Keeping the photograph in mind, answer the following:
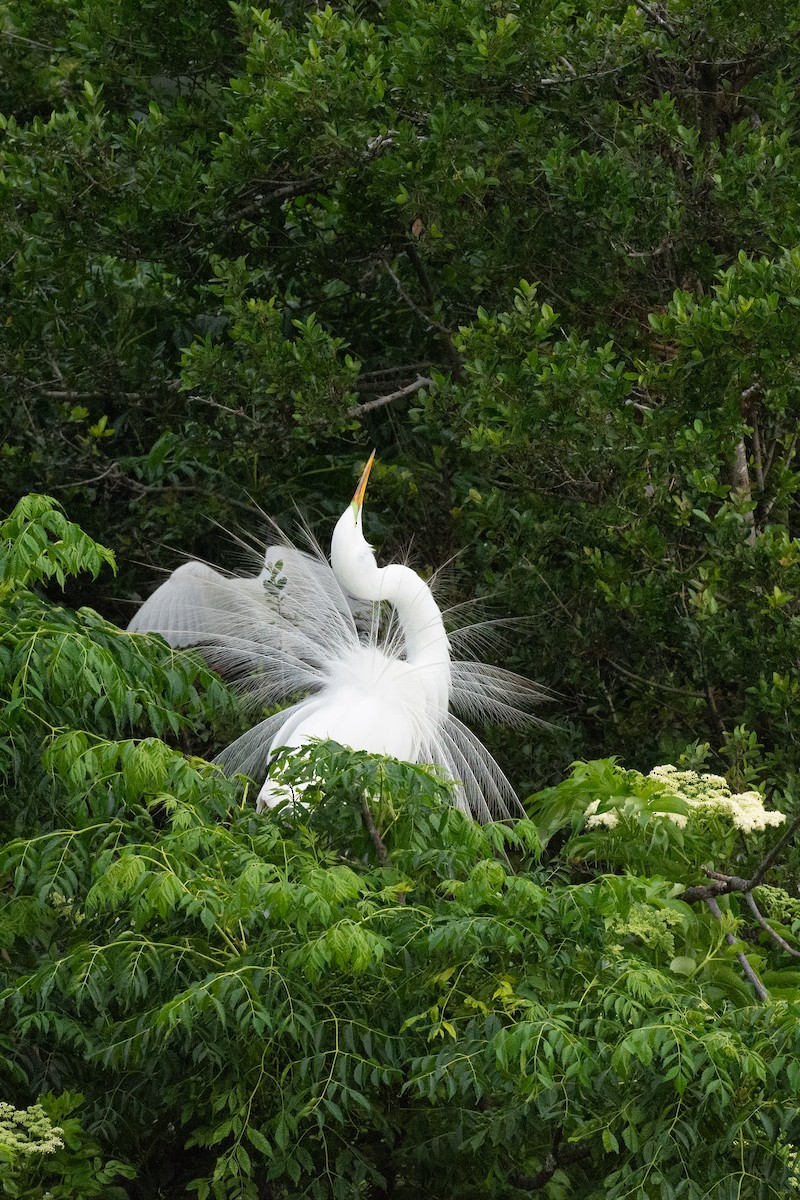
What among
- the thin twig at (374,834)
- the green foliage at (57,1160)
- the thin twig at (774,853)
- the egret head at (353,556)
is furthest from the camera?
the egret head at (353,556)

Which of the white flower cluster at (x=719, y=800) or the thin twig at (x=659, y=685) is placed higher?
the white flower cluster at (x=719, y=800)

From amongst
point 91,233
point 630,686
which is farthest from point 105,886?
point 91,233

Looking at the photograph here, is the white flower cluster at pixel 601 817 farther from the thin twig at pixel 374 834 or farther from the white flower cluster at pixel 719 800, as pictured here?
the thin twig at pixel 374 834

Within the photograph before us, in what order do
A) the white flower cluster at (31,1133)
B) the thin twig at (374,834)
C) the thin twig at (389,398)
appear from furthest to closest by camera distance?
1. the thin twig at (389,398)
2. the thin twig at (374,834)
3. the white flower cluster at (31,1133)

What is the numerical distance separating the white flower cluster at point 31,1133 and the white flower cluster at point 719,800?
132 centimetres

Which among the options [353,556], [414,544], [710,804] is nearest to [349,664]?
[353,556]

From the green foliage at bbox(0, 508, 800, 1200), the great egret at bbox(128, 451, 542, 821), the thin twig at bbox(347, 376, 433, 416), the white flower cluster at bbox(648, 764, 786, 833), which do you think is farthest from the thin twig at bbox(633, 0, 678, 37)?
the green foliage at bbox(0, 508, 800, 1200)

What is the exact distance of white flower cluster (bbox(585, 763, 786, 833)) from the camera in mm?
2838

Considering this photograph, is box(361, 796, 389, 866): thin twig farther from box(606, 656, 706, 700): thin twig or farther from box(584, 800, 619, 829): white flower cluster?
box(606, 656, 706, 700): thin twig

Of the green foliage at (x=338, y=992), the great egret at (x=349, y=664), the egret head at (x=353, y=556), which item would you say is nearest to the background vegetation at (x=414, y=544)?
the green foliage at (x=338, y=992)

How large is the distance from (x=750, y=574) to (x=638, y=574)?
0.37 m

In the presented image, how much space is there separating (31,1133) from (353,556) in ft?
7.05

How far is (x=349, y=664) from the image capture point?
4426 millimetres

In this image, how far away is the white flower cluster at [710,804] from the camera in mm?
2838
